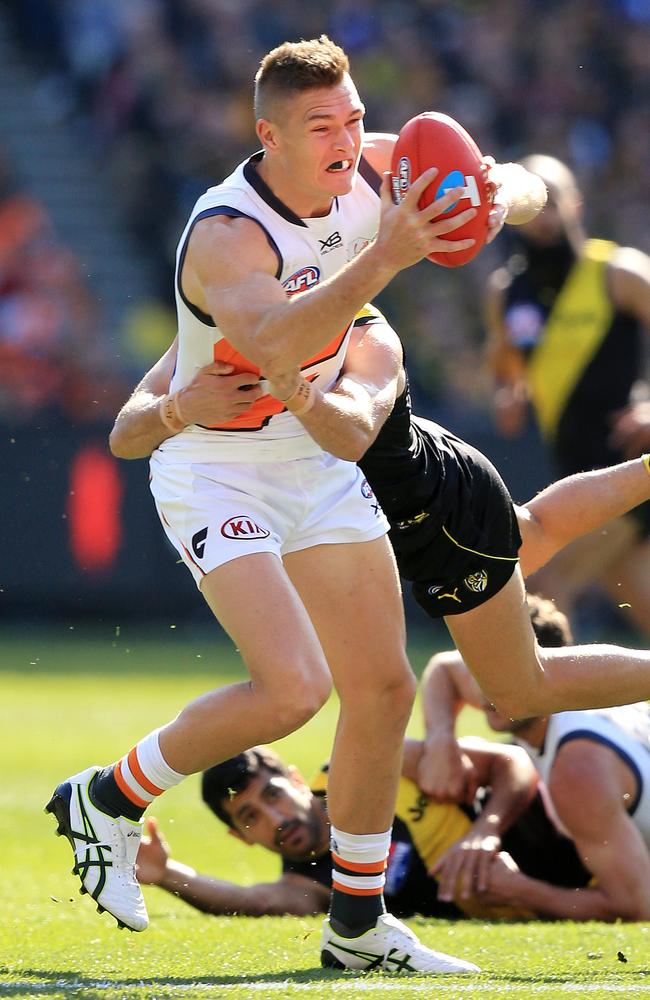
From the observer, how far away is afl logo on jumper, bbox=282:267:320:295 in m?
4.08

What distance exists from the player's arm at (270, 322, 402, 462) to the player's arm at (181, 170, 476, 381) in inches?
6.7

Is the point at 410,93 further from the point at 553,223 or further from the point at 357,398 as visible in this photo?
the point at 357,398

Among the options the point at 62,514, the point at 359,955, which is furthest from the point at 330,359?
the point at 62,514

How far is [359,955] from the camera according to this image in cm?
430

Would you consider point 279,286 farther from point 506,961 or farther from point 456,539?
point 506,961

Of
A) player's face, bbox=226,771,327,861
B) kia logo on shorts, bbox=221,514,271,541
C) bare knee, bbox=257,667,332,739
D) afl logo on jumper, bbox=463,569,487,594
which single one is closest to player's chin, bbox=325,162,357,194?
kia logo on shorts, bbox=221,514,271,541

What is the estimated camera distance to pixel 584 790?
501 centimetres

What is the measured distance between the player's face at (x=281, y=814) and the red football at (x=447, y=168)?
2109mm

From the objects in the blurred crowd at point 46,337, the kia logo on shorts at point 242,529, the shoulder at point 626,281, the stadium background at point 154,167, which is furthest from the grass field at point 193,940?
the blurred crowd at point 46,337

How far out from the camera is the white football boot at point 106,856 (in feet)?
14.0

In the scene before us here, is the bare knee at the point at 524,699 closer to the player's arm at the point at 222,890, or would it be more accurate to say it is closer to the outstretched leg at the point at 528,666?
the outstretched leg at the point at 528,666

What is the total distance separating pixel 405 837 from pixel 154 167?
11.2 metres

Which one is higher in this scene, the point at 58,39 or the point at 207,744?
the point at 58,39

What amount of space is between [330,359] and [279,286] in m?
0.48
